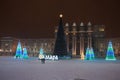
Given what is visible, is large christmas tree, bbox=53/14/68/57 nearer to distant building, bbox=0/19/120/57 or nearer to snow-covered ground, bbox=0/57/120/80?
snow-covered ground, bbox=0/57/120/80

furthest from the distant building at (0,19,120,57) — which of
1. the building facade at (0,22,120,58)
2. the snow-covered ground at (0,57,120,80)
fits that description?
the snow-covered ground at (0,57,120,80)

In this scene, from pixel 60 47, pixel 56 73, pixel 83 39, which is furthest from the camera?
pixel 83 39

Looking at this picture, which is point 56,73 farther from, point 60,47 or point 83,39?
point 83,39

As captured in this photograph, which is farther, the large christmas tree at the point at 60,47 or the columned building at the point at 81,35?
the columned building at the point at 81,35

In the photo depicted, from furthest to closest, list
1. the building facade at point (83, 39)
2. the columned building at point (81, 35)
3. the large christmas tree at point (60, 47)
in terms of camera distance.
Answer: the columned building at point (81, 35) → the building facade at point (83, 39) → the large christmas tree at point (60, 47)

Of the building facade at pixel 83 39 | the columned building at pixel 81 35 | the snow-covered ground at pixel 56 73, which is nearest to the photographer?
the snow-covered ground at pixel 56 73

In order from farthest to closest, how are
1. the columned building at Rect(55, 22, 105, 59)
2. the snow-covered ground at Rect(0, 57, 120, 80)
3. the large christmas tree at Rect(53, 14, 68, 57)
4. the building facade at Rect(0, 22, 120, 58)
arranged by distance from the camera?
the columned building at Rect(55, 22, 105, 59)
the building facade at Rect(0, 22, 120, 58)
the large christmas tree at Rect(53, 14, 68, 57)
the snow-covered ground at Rect(0, 57, 120, 80)

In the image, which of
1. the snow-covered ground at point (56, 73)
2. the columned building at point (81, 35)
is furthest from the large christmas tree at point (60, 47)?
the columned building at point (81, 35)

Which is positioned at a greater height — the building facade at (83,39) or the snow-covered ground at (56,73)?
the building facade at (83,39)

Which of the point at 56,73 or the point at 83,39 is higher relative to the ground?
the point at 83,39

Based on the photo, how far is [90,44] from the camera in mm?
97500

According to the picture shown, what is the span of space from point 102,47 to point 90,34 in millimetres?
7439

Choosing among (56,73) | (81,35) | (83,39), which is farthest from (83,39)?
(56,73)

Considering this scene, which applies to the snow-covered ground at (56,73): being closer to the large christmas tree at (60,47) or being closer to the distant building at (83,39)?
the large christmas tree at (60,47)
